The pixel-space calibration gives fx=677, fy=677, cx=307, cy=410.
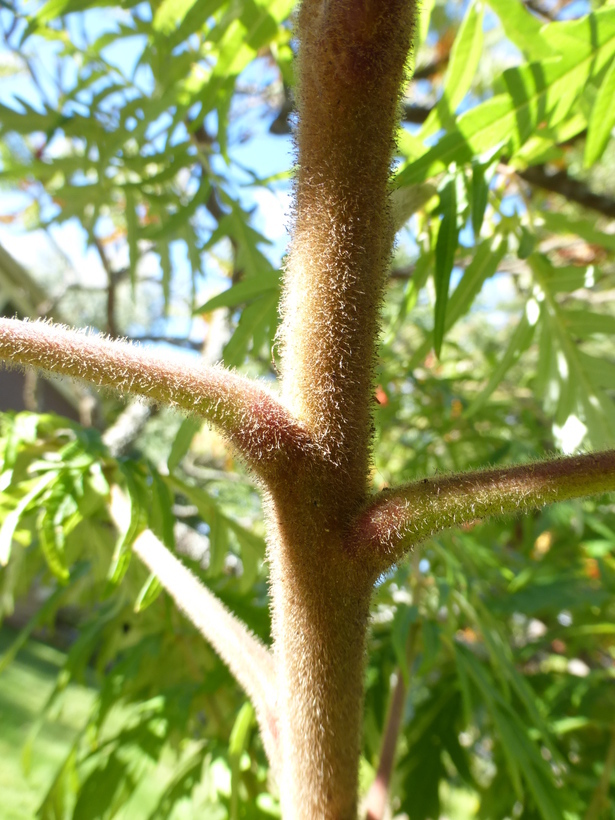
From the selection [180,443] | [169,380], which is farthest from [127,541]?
[169,380]

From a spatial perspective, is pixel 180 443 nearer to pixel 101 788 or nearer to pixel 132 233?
→ pixel 101 788

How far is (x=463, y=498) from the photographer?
54 centimetres

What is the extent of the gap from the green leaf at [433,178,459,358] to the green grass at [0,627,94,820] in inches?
87.9

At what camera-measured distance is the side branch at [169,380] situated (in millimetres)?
527

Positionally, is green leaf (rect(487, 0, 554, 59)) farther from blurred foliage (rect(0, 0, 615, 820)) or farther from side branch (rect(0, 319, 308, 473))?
→ side branch (rect(0, 319, 308, 473))

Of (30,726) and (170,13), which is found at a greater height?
(170,13)

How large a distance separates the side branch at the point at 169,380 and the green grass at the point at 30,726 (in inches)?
92.1

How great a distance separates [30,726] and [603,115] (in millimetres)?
5035

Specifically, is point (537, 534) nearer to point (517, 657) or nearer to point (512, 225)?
point (517, 657)

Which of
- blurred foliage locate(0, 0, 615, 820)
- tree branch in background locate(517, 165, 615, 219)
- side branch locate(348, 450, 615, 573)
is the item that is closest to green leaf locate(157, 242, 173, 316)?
blurred foliage locate(0, 0, 615, 820)

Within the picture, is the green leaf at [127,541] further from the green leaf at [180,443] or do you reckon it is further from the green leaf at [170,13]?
the green leaf at [170,13]

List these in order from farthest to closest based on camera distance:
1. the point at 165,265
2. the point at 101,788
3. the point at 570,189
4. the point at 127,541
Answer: the point at 570,189, the point at 165,265, the point at 101,788, the point at 127,541

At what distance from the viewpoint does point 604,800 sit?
4.76 feet

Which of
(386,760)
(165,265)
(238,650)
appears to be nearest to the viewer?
(238,650)
